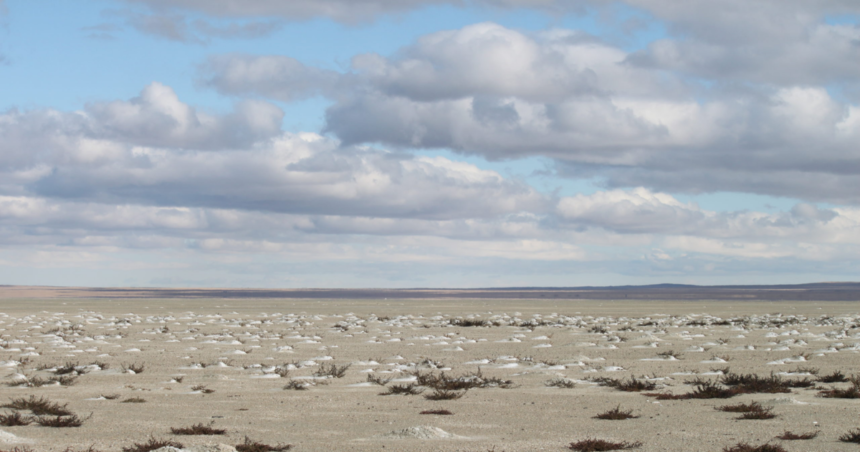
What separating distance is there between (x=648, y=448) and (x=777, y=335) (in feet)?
78.5

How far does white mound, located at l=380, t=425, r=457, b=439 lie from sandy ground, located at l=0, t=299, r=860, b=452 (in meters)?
0.05

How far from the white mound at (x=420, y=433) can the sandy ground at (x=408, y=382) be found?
2.1 inches

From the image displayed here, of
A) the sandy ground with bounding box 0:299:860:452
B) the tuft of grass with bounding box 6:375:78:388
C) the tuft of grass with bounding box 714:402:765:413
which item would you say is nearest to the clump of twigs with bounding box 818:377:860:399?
the sandy ground with bounding box 0:299:860:452

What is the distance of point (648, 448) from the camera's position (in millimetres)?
10711

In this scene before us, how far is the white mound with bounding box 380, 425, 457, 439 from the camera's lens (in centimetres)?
1141

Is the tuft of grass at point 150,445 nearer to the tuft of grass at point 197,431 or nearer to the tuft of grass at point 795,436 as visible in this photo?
the tuft of grass at point 197,431

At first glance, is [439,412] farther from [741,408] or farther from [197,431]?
[741,408]

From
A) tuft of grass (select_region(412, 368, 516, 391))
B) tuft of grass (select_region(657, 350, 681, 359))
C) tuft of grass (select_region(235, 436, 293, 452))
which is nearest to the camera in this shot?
tuft of grass (select_region(235, 436, 293, 452))

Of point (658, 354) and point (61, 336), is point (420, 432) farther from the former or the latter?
point (61, 336)

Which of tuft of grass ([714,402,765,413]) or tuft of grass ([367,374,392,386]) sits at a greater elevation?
tuft of grass ([714,402,765,413])

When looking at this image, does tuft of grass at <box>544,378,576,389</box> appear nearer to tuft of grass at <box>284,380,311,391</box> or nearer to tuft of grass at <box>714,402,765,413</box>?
tuft of grass at <box>714,402,765,413</box>

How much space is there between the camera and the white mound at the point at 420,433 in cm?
1141

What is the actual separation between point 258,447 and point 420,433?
2.34m

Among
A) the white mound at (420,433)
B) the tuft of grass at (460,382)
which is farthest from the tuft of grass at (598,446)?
the tuft of grass at (460,382)
